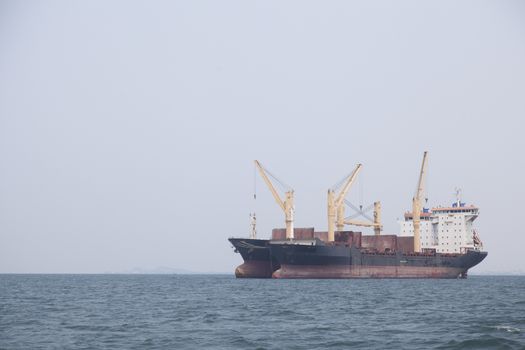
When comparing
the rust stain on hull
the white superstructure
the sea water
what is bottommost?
the sea water

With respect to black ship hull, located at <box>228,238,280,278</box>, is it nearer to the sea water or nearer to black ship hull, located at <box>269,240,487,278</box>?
black ship hull, located at <box>269,240,487,278</box>

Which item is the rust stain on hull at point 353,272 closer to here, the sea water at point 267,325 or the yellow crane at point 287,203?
the yellow crane at point 287,203

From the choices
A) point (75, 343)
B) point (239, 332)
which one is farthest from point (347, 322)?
point (75, 343)

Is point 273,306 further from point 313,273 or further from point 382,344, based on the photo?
point 313,273

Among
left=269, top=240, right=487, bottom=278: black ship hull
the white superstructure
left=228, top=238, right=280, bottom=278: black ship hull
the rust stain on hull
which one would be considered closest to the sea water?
left=269, top=240, right=487, bottom=278: black ship hull

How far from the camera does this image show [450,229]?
382 ft

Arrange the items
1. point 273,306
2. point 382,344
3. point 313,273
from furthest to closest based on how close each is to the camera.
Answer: point 313,273, point 273,306, point 382,344

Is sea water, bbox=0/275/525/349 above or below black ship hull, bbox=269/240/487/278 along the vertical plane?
below

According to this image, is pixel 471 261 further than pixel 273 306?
Yes

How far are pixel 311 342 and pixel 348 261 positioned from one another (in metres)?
63.2

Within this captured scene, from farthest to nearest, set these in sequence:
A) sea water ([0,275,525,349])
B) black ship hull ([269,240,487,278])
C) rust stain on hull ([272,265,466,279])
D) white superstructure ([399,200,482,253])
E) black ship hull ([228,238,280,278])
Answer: white superstructure ([399,200,482,253]) → black ship hull ([228,238,280,278]) → rust stain on hull ([272,265,466,279]) → black ship hull ([269,240,487,278]) → sea water ([0,275,525,349])

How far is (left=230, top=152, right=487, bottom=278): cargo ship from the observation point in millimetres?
89625

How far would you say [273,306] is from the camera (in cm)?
4709

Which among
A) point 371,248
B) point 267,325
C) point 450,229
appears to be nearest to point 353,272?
point 371,248
